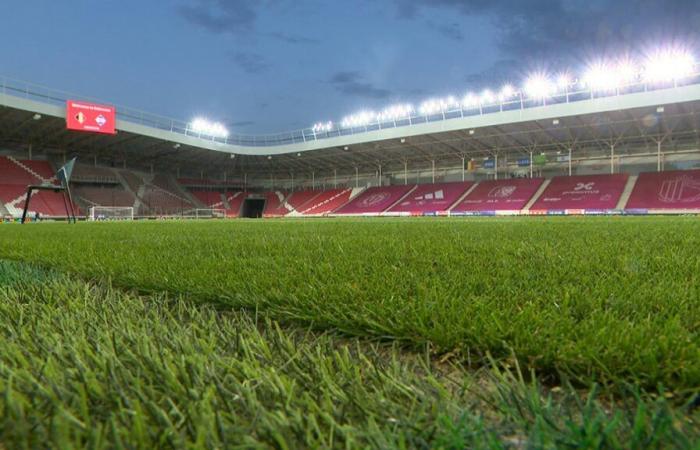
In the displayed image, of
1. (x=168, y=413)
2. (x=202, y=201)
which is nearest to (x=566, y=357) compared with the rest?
(x=168, y=413)

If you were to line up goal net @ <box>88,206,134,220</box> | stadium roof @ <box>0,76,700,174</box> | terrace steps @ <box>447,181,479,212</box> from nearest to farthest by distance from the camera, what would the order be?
1. stadium roof @ <box>0,76,700,174</box>
2. goal net @ <box>88,206,134,220</box>
3. terrace steps @ <box>447,181,479,212</box>

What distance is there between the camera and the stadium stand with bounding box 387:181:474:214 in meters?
30.4

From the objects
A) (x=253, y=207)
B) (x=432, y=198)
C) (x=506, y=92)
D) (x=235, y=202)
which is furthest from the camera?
(x=253, y=207)

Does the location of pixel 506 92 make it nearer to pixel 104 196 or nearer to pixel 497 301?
pixel 497 301

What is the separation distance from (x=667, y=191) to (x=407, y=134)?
51.0ft

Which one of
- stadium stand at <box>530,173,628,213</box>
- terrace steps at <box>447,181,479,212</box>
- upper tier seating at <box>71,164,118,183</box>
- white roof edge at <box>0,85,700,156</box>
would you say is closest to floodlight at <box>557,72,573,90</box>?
white roof edge at <box>0,85,700,156</box>

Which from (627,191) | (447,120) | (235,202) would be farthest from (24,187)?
(627,191)

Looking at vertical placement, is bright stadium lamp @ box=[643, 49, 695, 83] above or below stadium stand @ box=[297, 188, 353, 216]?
above

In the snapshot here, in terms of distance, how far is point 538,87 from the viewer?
23672mm

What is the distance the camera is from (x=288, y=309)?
1.29 meters

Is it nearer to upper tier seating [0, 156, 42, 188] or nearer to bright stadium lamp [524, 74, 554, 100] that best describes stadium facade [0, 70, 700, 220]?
upper tier seating [0, 156, 42, 188]

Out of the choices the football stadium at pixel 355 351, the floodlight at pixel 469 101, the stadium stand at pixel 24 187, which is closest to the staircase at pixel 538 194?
the floodlight at pixel 469 101

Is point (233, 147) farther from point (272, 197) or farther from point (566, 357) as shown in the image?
point (566, 357)

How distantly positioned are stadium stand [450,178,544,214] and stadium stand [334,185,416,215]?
5979 millimetres
